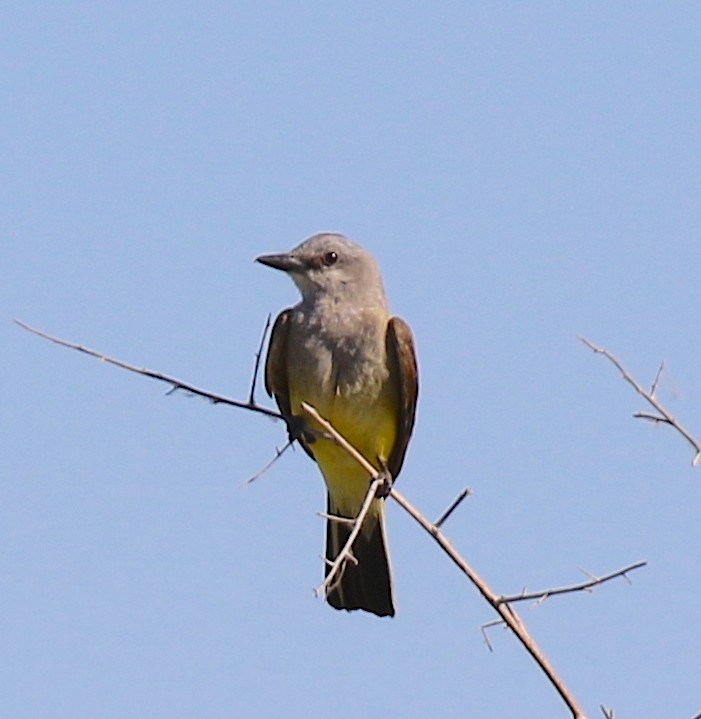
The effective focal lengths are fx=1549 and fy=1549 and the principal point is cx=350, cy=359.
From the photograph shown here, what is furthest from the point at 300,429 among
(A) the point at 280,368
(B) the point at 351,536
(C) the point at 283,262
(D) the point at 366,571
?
(B) the point at 351,536

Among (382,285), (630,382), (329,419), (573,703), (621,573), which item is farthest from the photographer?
(382,285)

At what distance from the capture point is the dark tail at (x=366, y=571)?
25.9ft

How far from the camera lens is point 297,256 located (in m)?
7.62

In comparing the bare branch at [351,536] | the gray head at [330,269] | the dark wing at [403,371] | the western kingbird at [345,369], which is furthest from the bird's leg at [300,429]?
the bare branch at [351,536]

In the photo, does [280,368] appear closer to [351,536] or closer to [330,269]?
[330,269]

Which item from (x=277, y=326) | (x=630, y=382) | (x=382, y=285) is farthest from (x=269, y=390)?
(x=630, y=382)

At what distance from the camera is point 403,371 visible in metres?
7.40

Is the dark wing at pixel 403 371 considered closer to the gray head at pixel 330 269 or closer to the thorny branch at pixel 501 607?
the gray head at pixel 330 269

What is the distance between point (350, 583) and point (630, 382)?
377cm

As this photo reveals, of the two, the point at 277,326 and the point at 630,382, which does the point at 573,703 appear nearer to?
the point at 630,382

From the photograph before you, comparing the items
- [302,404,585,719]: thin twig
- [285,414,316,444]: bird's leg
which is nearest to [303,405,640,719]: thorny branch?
[302,404,585,719]: thin twig

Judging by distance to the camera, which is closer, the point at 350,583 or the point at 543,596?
the point at 543,596

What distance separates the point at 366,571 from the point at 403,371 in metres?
1.19

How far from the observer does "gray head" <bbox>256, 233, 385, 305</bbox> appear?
7.60 m
